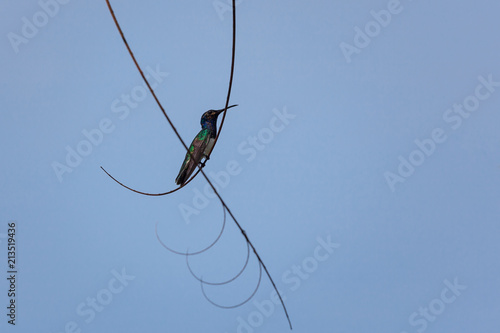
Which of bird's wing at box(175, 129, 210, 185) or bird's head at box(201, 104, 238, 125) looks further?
bird's head at box(201, 104, 238, 125)

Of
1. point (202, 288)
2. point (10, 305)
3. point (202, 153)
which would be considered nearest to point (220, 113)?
point (202, 153)

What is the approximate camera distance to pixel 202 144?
9.04 ft

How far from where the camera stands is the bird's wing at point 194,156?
2.66m

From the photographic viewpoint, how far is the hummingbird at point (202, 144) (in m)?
2.68

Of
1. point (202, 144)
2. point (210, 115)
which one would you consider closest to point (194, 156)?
point (202, 144)

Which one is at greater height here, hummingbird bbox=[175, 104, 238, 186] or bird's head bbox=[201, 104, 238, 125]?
bird's head bbox=[201, 104, 238, 125]

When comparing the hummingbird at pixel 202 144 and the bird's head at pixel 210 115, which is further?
the bird's head at pixel 210 115

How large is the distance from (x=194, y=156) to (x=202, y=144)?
0.09 metres

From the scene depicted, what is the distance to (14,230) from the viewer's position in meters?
4.12

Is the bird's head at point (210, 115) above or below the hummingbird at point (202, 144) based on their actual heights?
above

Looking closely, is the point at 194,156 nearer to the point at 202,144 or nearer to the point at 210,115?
the point at 202,144

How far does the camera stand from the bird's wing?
2.66 metres

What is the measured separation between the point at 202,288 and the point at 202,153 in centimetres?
159

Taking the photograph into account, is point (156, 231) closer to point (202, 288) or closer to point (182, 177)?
point (202, 288)
